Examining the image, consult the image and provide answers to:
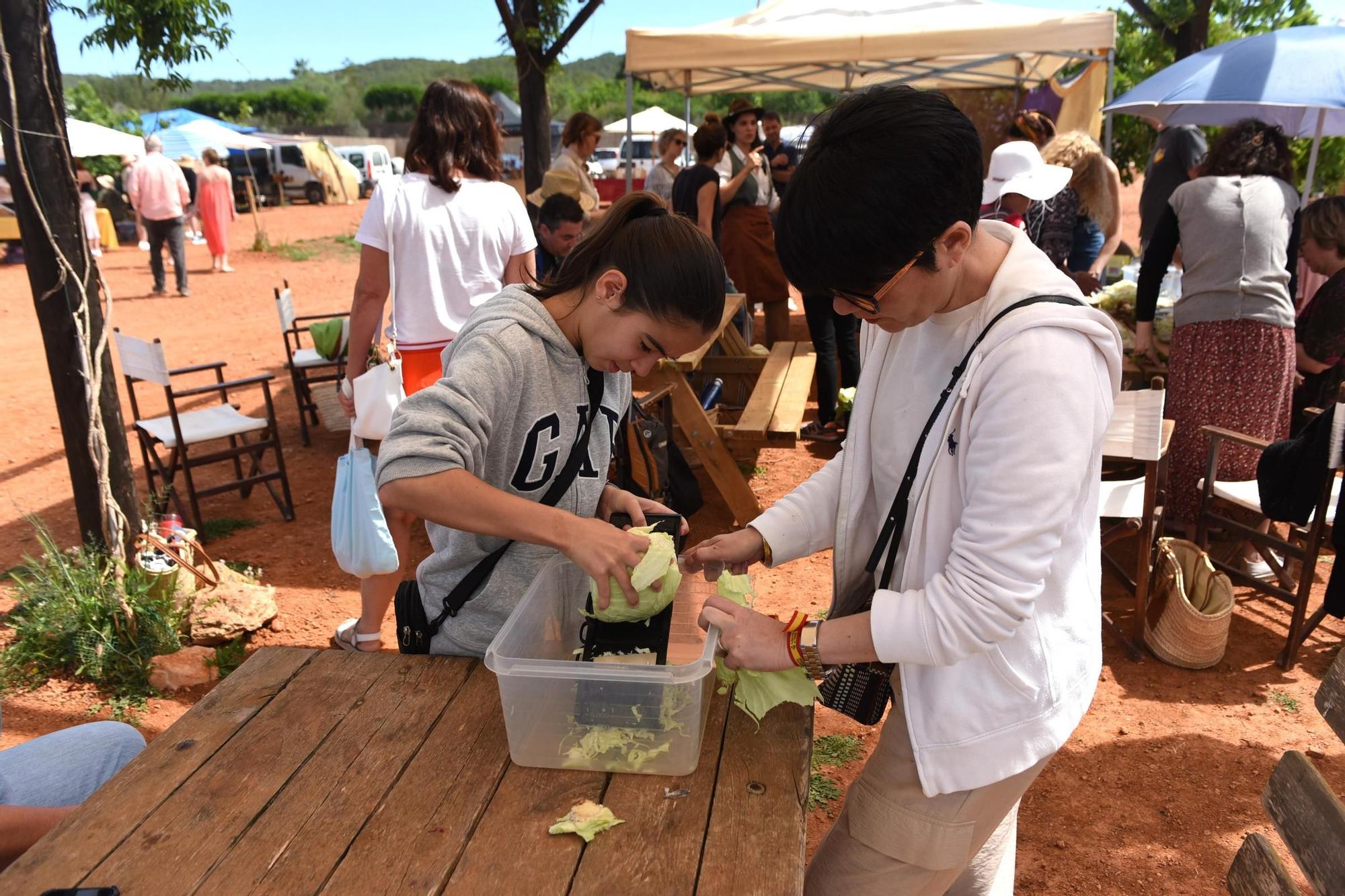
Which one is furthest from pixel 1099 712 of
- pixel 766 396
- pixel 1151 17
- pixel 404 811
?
pixel 1151 17

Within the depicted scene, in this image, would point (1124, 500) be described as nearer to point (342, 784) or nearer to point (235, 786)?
point (342, 784)

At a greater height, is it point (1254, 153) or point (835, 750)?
point (1254, 153)

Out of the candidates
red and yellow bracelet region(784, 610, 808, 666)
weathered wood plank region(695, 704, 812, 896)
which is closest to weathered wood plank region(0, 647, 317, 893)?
weathered wood plank region(695, 704, 812, 896)

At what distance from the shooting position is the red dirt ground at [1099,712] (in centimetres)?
298

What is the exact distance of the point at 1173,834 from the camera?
3.04 metres

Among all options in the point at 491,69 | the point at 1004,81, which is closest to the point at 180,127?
the point at 1004,81

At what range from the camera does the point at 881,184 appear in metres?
1.27

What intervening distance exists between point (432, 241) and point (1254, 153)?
3.89 metres

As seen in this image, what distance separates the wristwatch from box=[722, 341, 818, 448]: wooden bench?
340 centimetres

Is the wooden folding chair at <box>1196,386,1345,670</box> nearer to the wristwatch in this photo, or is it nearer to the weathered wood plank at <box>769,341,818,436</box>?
the weathered wood plank at <box>769,341,818,436</box>

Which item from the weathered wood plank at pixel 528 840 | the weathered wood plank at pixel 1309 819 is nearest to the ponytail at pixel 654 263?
the weathered wood plank at pixel 528 840

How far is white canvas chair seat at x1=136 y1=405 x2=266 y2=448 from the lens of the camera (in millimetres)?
5293

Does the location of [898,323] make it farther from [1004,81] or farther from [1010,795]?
[1004,81]

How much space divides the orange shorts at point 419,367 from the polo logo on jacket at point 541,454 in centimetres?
212
